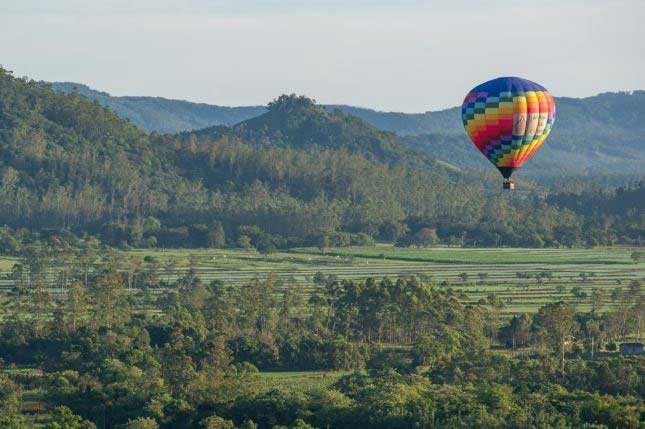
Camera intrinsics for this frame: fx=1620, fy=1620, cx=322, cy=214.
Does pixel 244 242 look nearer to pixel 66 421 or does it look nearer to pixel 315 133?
pixel 66 421

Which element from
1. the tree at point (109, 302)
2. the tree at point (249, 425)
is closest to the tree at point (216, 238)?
the tree at point (109, 302)

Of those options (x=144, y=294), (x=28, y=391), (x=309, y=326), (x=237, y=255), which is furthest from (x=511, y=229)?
(x=28, y=391)

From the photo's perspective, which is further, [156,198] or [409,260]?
[156,198]

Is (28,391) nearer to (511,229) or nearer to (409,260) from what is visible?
(409,260)

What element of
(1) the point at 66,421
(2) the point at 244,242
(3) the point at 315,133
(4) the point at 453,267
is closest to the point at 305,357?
(1) the point at 66,421

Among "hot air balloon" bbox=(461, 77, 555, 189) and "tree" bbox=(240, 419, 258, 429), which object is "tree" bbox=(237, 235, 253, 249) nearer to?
"hot air balloon" bbox=(461, 77, 555, 189)

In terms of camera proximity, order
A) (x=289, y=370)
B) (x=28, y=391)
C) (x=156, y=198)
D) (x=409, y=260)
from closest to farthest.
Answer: (x=28, y=391), (x=289, y=370), (x=409, y=260), (x=156, y=198)

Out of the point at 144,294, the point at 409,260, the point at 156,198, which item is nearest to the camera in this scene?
the point at 144,294
